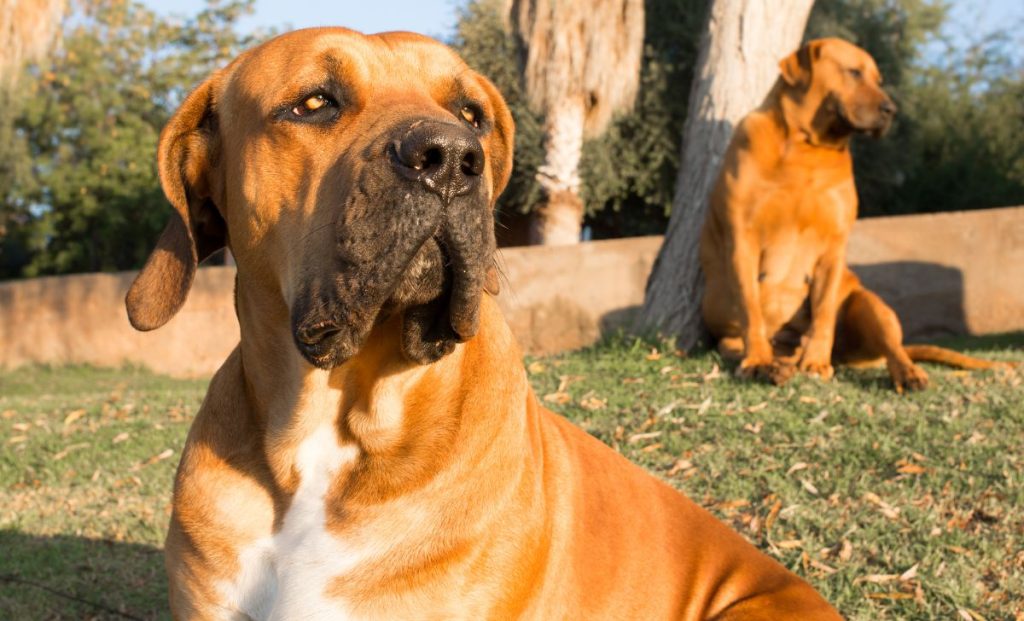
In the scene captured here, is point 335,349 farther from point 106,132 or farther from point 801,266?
point 106,132

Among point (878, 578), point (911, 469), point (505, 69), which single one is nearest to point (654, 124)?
point (505, 69)

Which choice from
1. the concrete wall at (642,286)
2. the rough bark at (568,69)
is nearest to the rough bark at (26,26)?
the concrete wall at (642,286)

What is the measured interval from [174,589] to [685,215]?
6727 mm

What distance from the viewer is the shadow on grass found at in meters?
4.04

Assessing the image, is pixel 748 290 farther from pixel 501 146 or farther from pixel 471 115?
pixel 471 115

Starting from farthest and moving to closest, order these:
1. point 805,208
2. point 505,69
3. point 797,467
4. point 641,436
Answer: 1. point 505,69
2. point 805,208
3. point 641,436
4. point 797,467

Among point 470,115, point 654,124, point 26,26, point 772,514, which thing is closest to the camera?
point 470,115

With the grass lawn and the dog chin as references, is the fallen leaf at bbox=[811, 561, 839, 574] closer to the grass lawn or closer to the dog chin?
the grass lawn

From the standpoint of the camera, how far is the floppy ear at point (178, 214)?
111 inches

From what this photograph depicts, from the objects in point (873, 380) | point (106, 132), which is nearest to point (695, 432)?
point (873, 380)

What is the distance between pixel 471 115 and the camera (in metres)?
3.04

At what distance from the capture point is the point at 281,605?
101 inches

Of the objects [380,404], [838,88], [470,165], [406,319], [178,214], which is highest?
[470,165]

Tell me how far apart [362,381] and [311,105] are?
0.74 meters
